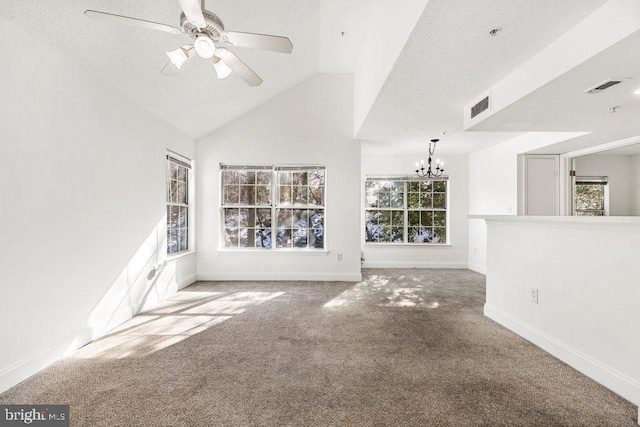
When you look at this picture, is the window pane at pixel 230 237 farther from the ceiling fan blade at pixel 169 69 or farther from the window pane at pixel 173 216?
the ceiling fan blade at pixel 169 69

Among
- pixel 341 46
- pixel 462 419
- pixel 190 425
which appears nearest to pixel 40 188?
pixel 190 425

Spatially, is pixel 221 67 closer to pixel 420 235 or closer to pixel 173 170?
pixel 173 170

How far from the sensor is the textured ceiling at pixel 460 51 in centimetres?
184

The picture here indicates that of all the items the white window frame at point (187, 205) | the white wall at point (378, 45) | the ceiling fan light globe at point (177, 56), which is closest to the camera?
the ceiling fan light globe at point (177, 56)

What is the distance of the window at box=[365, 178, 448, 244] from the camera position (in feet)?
21.7

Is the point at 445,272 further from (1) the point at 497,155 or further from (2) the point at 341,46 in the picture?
(2) the point at 341,46

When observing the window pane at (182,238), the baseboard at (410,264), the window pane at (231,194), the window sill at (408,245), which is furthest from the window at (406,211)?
the window pane at (182,238)

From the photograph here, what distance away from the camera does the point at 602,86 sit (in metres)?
2.42

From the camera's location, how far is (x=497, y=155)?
18.2 ft

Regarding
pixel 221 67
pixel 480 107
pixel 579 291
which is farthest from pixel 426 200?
pixel 221 67

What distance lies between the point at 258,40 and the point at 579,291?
2.96 metres

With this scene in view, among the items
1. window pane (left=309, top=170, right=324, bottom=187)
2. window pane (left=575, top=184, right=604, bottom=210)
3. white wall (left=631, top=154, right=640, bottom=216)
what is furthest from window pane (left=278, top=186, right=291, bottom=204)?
white wall (left=631, top=154, right=640, bottom=216)

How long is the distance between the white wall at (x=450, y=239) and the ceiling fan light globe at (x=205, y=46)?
487cm

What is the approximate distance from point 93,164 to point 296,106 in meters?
3.20
